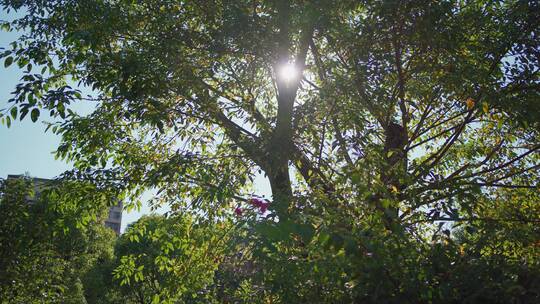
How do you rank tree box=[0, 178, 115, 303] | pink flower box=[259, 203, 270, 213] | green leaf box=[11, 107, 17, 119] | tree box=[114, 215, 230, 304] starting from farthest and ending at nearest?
1. tree box=[0, 178, 115, 303]
2. tree box=[114, 215, 230, 304]
3. green leaf box=[11, 107, 17, 119]
4. pink flower box=[259, 203, 270, 213]

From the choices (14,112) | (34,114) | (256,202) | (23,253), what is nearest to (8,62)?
(14,112)

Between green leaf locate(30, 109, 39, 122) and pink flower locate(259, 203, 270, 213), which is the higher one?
green leaf locate(30, 109, 39, 122)

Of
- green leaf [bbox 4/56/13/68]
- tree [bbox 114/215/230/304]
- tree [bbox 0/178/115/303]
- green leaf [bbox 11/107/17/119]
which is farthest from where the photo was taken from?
tree [bbox 0/178/115/303]

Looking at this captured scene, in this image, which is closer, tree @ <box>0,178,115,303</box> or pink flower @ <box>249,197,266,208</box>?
pink flower @ <box>249,197,266,208</box>

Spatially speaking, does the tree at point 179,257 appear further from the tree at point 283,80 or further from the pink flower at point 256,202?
the pink flower at point 256,202

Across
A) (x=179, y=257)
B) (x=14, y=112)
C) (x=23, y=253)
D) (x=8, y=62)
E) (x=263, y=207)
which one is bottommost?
(x=263, y=207)

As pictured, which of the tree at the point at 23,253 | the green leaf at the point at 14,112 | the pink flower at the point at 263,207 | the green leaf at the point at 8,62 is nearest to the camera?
the pink flower at the point at 263,207

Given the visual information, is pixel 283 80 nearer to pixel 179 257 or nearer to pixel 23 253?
pixel 179 257

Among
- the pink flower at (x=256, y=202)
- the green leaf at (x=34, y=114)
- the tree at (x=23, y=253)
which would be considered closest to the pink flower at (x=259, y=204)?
the pink flower at (x=256, y=202)

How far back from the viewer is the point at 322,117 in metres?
7.19

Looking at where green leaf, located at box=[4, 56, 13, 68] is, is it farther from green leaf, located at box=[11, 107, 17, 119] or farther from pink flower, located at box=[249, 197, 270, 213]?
pink flower, located at box=[249, 197, 270, 213]

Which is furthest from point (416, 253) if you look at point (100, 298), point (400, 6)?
point (100, 298)

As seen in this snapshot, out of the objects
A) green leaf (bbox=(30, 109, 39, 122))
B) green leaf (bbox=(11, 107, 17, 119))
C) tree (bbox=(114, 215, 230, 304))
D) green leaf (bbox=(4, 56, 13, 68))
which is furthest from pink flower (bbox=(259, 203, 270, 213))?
green leaf (bbox=(4, 56, 13, 68))

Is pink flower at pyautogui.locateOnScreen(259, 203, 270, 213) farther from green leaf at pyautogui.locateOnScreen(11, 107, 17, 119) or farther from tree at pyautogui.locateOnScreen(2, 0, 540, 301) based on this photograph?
green leaf at pyautogui.locateOnScreen(11, 107, 17, 119)
